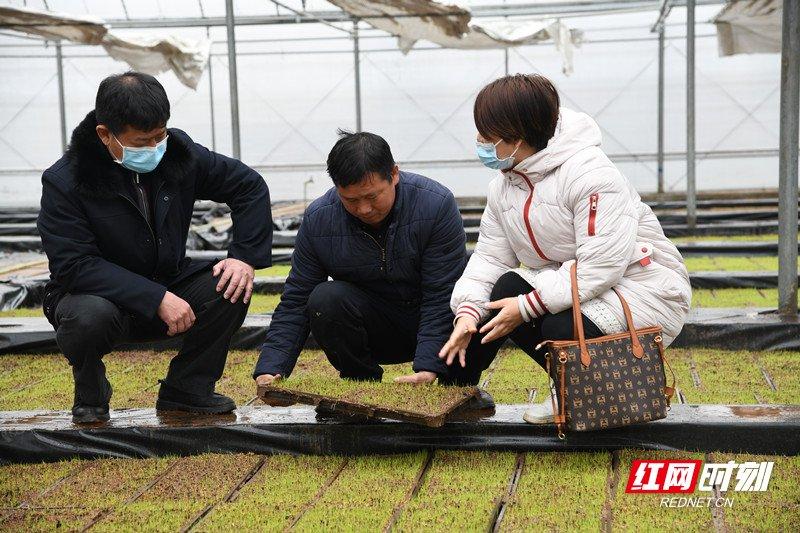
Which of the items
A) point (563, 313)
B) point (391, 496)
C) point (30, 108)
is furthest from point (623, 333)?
point (30, 108)

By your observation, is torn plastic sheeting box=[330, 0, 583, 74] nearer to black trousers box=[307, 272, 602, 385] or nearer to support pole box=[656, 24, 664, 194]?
support pole box=[656, 24, 664, 194]

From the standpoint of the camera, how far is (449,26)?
1130 centimetres

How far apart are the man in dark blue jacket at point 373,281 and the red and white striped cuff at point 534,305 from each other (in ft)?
1.21

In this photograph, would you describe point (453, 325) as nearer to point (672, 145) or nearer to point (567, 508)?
point (567, 508)

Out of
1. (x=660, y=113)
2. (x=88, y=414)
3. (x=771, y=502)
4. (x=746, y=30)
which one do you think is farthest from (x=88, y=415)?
(x=660, y=113)

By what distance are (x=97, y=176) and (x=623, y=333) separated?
1654 mm

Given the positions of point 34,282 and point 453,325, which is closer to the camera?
point 453,325

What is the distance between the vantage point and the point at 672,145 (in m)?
14.8

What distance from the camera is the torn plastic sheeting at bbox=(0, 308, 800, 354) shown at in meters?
4.46

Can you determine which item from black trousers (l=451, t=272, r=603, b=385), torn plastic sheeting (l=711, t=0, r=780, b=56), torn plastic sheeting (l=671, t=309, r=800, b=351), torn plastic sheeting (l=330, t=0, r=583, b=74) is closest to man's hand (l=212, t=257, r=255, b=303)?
black trousers (l=451, t=272, r=603, b=385)

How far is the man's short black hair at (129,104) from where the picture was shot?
2.96m

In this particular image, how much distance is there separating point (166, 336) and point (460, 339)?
1063 millimetres

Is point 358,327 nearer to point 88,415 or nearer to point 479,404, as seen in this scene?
point 479,404

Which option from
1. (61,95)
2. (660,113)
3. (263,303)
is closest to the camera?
(263,303)
